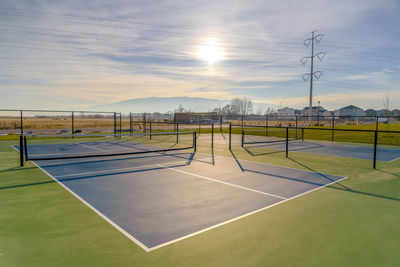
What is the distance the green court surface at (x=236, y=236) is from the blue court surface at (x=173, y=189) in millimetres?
287

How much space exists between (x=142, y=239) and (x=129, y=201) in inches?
75.4

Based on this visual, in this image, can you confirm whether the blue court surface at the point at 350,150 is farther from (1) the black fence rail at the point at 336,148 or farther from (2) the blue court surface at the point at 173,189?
(2) the blue court surface at the point at 173,189

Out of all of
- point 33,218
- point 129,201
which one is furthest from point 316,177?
point 33,218

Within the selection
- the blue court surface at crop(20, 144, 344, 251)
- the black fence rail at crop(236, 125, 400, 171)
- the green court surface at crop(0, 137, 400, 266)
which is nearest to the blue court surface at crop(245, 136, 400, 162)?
the black fence rail at crop(236, 125, 400, 171)

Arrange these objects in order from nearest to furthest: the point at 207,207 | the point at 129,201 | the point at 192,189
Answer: the point at 207,207 < the point at 129,201 < the point at 192,189

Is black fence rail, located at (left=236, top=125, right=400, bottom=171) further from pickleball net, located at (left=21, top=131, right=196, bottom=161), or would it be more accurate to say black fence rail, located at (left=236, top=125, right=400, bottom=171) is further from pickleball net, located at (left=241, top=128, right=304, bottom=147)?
pickleball net, located at (left=21, top=131, right=196, bottom=161)

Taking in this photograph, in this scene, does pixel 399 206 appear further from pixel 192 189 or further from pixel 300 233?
pixel 192 189

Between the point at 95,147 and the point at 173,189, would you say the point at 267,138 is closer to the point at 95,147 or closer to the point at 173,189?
the point at 95,147

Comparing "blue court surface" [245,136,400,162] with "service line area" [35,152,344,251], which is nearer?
"service line area" [35,152,344,251]

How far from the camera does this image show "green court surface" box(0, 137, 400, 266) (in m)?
3.47

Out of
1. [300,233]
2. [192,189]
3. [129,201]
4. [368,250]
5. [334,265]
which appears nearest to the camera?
[334,265]

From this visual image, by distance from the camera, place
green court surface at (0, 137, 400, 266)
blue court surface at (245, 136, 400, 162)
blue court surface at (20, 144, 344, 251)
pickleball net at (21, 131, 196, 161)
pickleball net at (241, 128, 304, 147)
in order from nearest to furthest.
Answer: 1. green court surface at (0, 137, 400, 266)
2. blue court surface at (20, 144, 344, 251)
3. pickleball net at (21, 131, 196, 161)
4. blue court surface at (245, 136, 400, 162)
5. pickleball net at (241, 128, 304, 147)

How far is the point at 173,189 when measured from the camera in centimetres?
671

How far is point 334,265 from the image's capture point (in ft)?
11.1
